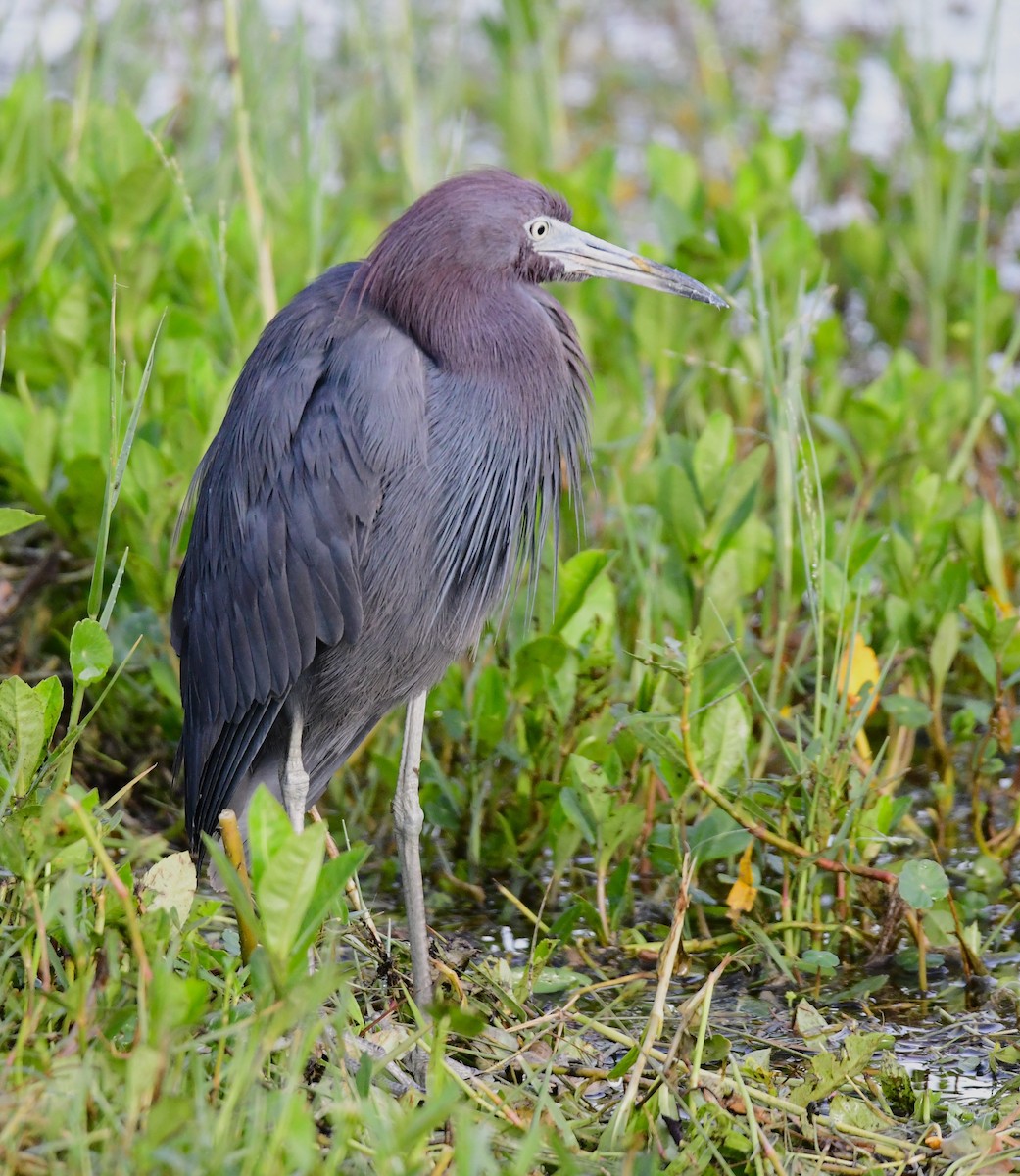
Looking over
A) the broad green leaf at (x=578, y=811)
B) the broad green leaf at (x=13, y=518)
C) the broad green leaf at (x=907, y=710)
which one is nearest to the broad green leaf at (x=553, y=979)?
the broad green leaf at (x=578, y=811)

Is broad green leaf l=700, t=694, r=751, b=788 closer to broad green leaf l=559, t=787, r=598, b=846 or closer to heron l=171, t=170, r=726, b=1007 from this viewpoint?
broad green leaf l=559, t=787, r=598, b=846

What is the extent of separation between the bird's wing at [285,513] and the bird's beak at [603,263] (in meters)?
0.38

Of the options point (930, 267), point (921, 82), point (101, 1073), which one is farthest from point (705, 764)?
point (921, 82)

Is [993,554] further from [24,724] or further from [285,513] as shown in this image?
[24,724]

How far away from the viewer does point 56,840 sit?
2408 mm

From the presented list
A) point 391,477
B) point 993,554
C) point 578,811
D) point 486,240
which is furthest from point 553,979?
point 993,554

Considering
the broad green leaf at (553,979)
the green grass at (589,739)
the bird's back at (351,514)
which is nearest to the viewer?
the green grass at (589,739)

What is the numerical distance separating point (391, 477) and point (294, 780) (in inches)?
26.7

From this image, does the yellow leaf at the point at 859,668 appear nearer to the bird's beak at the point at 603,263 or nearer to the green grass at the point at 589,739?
the green grass at the point at 589,739

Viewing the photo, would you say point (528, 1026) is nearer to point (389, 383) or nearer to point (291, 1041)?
point (291, 1041)

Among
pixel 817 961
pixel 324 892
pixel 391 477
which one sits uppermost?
pixel 391 477

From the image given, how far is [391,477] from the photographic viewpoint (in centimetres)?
299

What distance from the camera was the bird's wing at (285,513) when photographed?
2.96m

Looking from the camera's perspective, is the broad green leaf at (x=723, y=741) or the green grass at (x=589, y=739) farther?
the broad green leaf at (x=723, y=741)
